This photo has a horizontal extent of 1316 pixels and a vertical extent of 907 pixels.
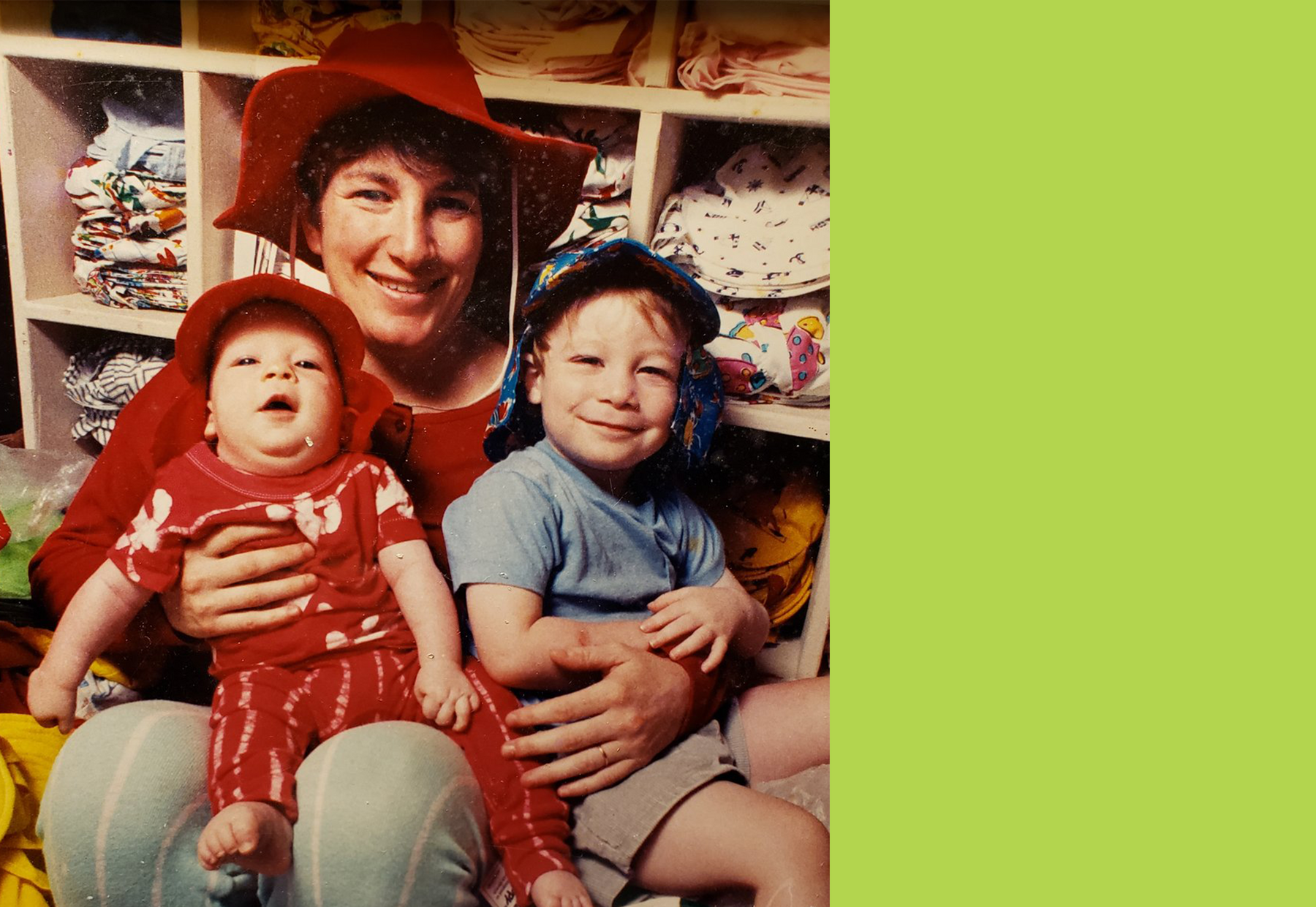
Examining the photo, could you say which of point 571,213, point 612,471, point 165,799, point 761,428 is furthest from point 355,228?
point 165,799

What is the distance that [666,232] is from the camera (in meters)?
0.96

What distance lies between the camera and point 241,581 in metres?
0.89

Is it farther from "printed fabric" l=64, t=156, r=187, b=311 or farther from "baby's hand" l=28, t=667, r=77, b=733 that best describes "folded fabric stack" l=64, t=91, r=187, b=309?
"baby's hand" l=28, t=667, r=77, b=733

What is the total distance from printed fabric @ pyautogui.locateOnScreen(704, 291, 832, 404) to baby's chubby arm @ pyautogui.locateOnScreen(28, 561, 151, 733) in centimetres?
62

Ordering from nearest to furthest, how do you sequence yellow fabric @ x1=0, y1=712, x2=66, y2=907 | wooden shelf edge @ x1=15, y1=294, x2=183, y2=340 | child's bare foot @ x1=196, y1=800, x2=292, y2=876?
child's bare foot @ x1=196, y1=800, x2=292, y2=876 → yellow fabric @ x1=0, y1=712, x2=66, y2=907 → wooden shelf edge @ x1=15, y1=294, x2=183, y2=340

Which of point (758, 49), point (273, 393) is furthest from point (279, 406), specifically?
point (758, 49)

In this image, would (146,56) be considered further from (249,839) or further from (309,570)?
(249,839)

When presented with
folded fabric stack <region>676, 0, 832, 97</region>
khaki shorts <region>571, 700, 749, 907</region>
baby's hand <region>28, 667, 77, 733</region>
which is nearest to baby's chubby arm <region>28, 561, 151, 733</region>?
baby's hand <region>28, 667, 77, 733</region>

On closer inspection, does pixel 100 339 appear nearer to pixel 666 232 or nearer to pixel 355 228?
pixel 355 228

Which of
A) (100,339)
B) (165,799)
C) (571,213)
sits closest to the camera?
(165,799)

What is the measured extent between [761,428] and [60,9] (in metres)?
0.87

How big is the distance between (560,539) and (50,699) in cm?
51

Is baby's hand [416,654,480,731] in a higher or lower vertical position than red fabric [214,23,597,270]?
lower

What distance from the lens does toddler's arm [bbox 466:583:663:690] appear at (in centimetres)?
88
